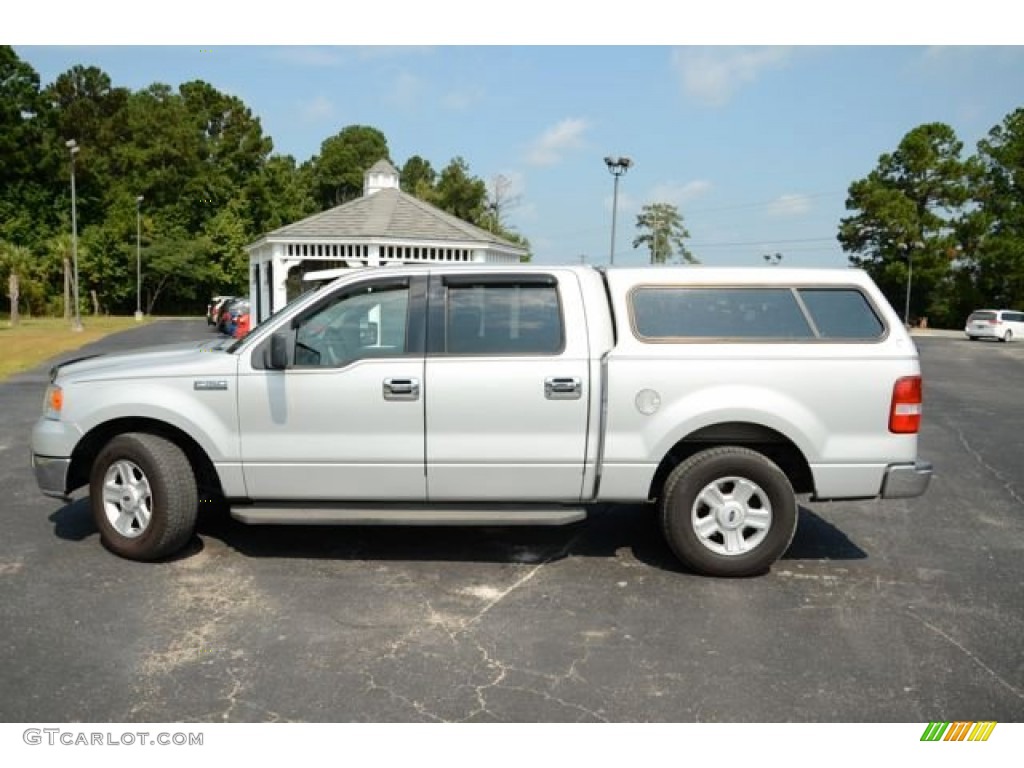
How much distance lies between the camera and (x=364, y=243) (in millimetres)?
19375

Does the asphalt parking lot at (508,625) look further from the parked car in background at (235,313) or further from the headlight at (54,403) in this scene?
the parked car in background at (235,313)

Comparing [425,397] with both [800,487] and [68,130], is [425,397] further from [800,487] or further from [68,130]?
[68,130]

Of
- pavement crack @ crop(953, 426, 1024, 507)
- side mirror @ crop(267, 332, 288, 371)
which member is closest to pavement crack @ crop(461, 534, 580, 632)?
side mirror @ crop(267, 332, 288, 371)

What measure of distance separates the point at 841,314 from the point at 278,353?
11.7 feet

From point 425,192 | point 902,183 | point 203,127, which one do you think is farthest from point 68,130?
point 902,183

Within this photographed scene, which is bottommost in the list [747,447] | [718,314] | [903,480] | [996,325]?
[903,480]

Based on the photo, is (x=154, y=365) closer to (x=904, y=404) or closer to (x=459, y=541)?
(x=459, y=541)

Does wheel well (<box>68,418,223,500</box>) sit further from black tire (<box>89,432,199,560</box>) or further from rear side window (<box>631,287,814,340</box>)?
rear side window (<box>631,287,814,340</box>)

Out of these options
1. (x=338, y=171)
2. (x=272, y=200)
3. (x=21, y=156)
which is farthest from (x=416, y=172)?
(x=21, y=156)

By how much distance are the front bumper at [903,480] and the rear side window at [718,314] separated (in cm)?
98

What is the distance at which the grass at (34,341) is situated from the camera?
64.7 ft

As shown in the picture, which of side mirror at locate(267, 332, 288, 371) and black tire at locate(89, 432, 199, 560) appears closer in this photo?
side mirror at locate(267, 332, 288, 371)

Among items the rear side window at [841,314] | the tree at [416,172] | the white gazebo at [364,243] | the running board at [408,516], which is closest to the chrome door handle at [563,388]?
the running board at [408,516]

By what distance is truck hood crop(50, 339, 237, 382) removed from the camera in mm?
5336
